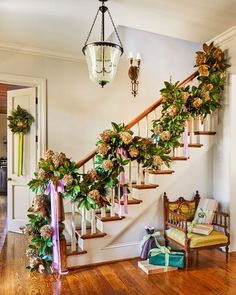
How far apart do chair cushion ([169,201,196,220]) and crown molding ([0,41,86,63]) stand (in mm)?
2828

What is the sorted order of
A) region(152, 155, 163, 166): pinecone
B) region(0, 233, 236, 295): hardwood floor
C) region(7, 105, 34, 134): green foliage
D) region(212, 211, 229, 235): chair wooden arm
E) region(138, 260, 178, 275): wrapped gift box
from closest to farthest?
1. region(0, 233, 236, 295): hardwood floor
2. region(138, 260, 178, 275): wrapped gift box
3. region(152, 155, 163, 166): pinecone
4. region(212, 211, 229, 235): chair wooden arm
5. region(7, 105, 34, 134): green foliage

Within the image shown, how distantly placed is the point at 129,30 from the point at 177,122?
2.47m

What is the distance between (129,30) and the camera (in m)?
5.07

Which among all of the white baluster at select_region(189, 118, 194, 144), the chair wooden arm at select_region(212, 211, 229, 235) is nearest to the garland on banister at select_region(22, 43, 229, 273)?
the white baluster at select_region(189, 118, 194, 144)

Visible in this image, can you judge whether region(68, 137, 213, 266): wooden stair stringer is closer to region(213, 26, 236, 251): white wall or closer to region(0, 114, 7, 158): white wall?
region(213, 26, 236, 251): white wall

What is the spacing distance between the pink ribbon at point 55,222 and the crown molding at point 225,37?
2.96m

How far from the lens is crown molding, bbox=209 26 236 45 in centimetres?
355

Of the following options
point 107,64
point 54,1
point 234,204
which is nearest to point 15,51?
point 54,1

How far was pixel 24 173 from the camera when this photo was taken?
4.53 m

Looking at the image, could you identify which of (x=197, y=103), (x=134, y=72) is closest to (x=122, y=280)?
(x=197, y=103)

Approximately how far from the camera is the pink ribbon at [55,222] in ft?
9.80

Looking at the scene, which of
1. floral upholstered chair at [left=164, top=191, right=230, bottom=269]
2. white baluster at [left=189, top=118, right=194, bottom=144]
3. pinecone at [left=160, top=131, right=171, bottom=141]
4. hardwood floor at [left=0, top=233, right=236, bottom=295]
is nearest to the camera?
hardwood floor at [left=0, top=233, right=236, bottom=295]

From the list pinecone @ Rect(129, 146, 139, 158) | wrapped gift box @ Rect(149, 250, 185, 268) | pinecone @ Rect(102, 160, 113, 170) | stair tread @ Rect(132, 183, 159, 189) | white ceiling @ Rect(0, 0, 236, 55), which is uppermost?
white ceiling @ Rect(0, 0, 236, 55)

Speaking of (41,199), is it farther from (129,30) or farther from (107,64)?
(129,30)
